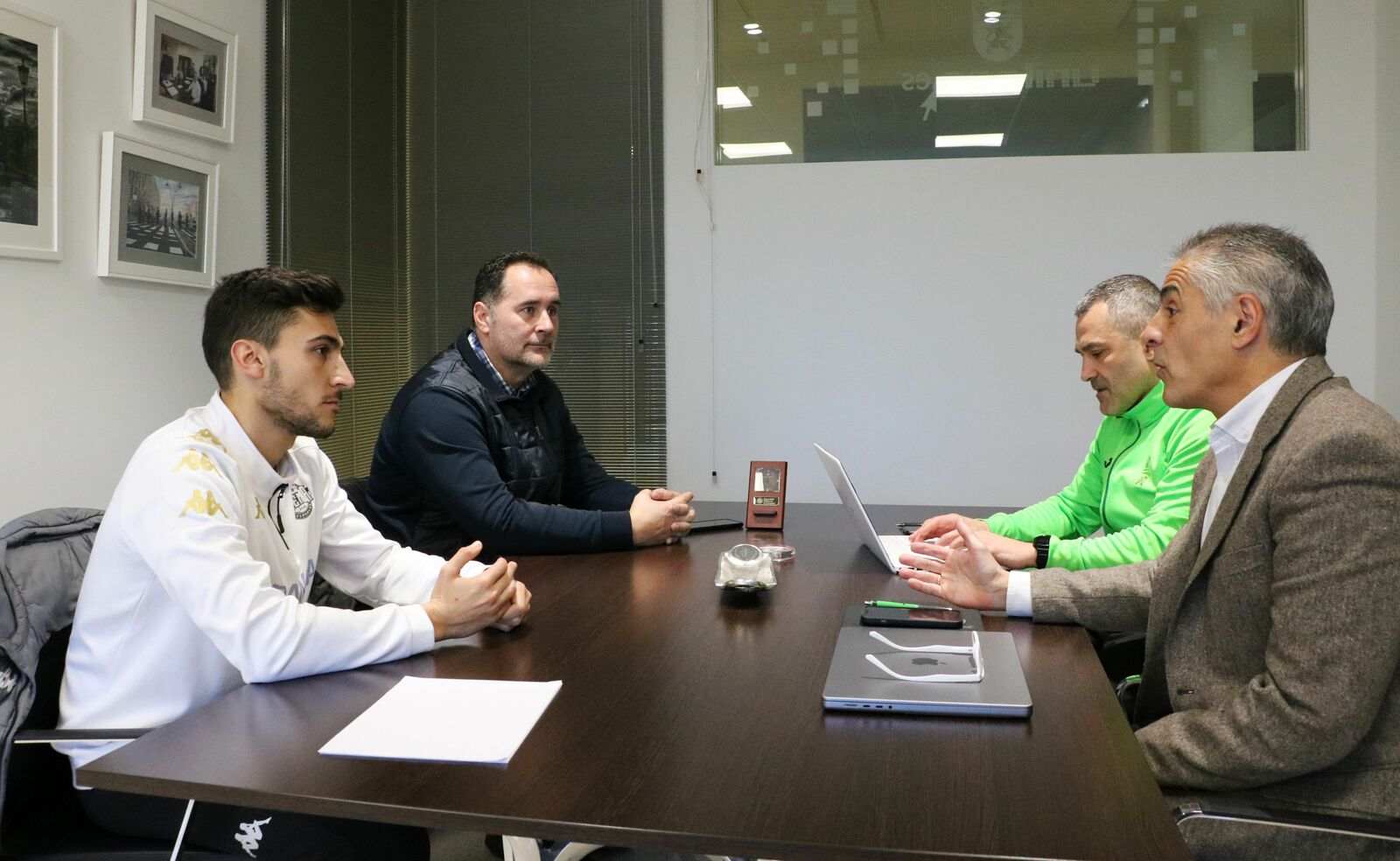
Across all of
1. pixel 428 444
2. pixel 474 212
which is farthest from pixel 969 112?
pixel 428 444

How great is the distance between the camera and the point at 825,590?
6.86 feet

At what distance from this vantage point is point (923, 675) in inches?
58.4

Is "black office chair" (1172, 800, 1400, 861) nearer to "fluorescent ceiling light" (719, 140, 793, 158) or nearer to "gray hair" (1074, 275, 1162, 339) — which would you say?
"gray hair" (1074, 275, 1162, 339)

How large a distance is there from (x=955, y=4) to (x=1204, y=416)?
293 cm

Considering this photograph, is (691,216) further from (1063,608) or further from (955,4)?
(1063,608)

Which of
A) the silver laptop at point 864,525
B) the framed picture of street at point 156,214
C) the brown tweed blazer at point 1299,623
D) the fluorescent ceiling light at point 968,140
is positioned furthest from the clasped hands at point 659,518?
the fluorescent ceiling light at point 968,140

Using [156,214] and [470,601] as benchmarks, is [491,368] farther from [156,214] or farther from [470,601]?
[156,214]

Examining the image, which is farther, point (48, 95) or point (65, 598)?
point (48, 95)

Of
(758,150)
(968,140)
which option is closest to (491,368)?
(758,150)

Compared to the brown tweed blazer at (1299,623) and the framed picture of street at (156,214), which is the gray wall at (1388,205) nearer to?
the brown tweed blazer at (1299,623)

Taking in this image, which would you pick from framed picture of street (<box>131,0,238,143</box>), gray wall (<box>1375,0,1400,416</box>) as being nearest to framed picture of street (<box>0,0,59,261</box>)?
framed picture of street (<box>131,0,238,143</box>)

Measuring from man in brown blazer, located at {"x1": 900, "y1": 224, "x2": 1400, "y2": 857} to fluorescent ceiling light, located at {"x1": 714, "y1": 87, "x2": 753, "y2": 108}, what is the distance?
3299mm

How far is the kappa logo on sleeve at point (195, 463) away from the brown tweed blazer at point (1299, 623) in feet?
4.57

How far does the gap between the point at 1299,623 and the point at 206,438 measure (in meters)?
1.57
